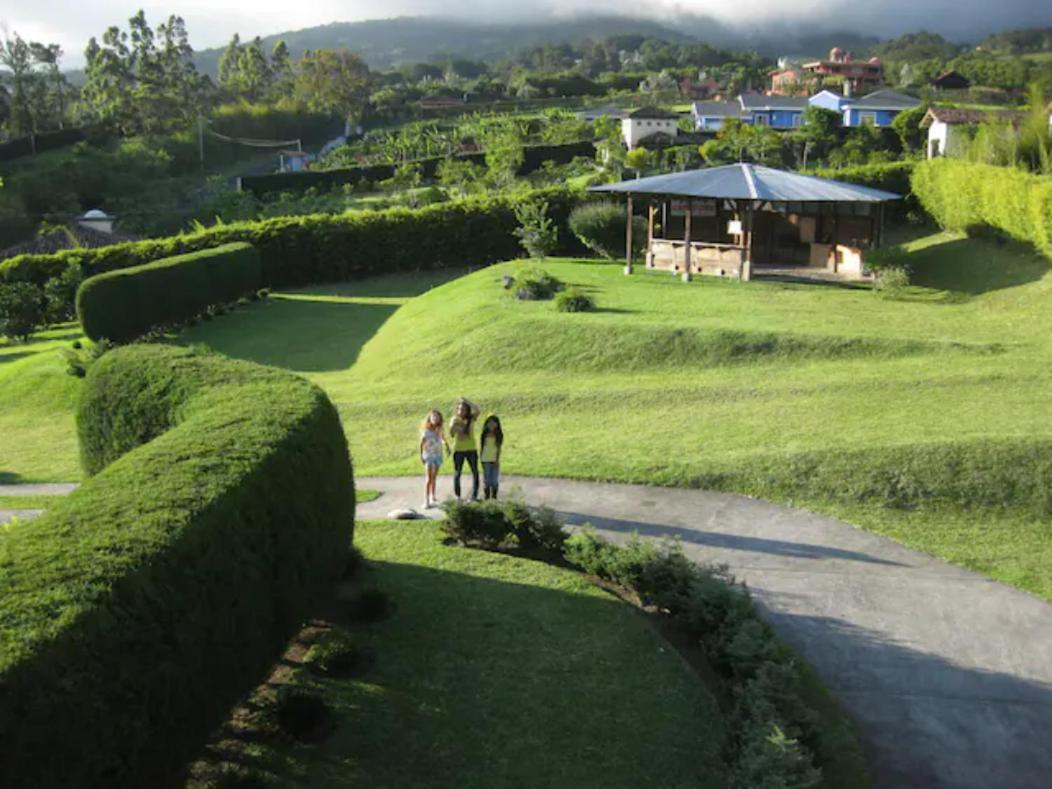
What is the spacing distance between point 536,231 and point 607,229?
2.49 meters

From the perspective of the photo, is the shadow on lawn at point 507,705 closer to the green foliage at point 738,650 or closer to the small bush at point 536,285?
the green foliage at point 738,650

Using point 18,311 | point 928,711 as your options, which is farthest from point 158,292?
point 928,711

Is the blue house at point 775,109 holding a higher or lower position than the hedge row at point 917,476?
higher

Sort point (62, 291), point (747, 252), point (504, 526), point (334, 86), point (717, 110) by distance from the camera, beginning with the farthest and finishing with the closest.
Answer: point (334, 86) < point (717, 110) < point (62, 291) < point (747, 252) < point (504, 526)

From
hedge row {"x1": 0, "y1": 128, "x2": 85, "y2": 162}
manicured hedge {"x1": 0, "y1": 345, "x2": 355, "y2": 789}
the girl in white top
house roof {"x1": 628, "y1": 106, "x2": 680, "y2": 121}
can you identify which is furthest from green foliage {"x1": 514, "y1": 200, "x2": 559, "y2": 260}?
hedge row {"x1": 0, "y1": 128, "x2": 85, "y2": 162}

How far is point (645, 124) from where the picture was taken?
78125 mm

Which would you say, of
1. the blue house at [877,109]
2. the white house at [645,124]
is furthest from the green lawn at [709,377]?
the blue house at [877,109]

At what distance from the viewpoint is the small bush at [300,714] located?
7.35 metres

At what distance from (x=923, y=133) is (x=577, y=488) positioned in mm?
58830

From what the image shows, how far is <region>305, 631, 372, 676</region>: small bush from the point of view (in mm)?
8406

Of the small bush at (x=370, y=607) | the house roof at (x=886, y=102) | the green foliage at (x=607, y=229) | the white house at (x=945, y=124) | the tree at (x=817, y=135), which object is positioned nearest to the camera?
the small bush at (x=370, y=607)

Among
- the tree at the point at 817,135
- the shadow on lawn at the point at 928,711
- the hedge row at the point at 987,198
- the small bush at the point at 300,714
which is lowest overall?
the shadow on lawn at the point at 928,711

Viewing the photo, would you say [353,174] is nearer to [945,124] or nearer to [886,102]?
[945,124]

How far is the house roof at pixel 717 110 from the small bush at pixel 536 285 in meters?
67.6
